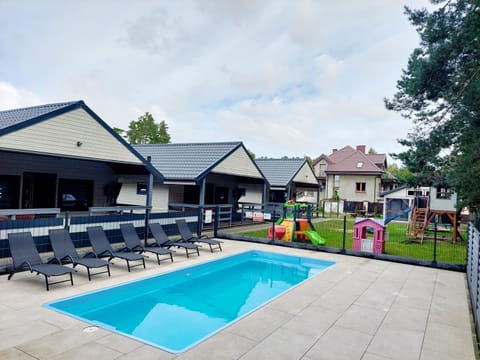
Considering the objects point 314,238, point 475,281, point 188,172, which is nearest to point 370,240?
point 314,238

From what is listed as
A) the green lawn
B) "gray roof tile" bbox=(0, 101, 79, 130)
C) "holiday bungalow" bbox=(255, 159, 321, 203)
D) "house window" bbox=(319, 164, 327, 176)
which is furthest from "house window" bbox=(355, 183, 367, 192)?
"gray roof tile" bbox=(0, 101, 79, 130)

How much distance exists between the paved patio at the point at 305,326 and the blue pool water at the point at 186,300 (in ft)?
1.15

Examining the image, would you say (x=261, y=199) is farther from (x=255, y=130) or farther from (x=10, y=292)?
(x=255, y=130)

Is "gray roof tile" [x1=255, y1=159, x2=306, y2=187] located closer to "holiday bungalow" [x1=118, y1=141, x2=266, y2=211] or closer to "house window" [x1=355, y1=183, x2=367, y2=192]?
"holiday bungalow" [x1=118, y1=141, x2=266, y2=211]

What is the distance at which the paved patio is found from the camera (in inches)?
180

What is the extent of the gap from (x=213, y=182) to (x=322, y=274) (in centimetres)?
1338

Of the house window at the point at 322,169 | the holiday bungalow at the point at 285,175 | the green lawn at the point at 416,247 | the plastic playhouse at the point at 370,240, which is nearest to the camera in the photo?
the plastic playhouse at the point at 370,240

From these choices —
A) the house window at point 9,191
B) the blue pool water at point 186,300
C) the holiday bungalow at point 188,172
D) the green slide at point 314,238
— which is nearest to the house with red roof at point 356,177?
the holiday bungalow at point 188,172

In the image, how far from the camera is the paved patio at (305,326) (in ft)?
15.0

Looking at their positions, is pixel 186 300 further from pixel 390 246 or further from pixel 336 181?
pixel 336 181

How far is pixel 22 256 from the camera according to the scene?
7.35 meters

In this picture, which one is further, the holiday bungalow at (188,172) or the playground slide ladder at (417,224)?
the playground slide ladder at (417,224)

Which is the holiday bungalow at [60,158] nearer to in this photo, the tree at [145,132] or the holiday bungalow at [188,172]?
the holiday bungalow at [188,172]

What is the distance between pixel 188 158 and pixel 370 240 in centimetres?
994
